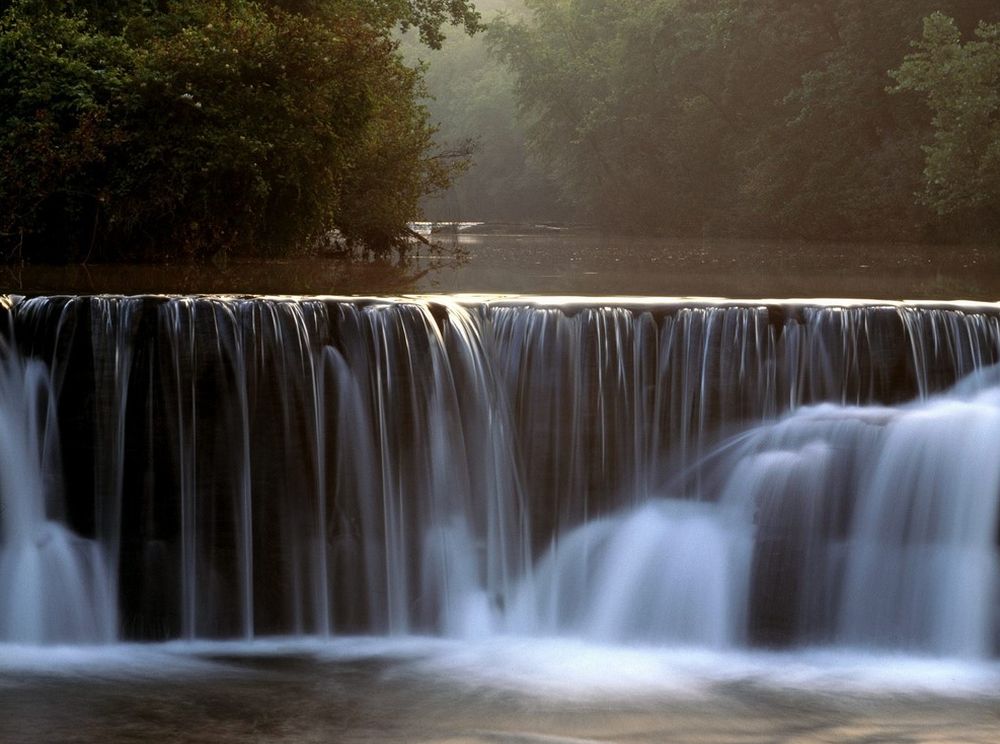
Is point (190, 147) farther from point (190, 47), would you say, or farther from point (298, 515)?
point (298, 515)

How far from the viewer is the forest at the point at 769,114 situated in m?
26.8

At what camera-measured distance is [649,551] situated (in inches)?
384

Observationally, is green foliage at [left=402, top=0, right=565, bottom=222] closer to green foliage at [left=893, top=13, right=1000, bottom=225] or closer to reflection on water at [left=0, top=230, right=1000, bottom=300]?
green foliage at [left=893, top=13, right=1000, bottom=225]

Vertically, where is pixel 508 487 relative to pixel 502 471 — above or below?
below

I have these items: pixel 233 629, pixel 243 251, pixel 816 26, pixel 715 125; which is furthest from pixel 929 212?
pixel 233 629

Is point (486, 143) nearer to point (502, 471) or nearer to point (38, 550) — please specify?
point (502, 471)

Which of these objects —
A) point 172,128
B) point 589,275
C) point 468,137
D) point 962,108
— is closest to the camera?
point 172,128

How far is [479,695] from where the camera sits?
8133 mm

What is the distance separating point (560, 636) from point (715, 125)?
35824 mm

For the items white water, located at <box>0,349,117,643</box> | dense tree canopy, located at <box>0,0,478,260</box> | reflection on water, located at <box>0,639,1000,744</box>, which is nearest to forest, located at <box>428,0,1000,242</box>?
dense tree canopy, located at <box>0,0,478,260</box>

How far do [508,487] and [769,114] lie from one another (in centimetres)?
3222

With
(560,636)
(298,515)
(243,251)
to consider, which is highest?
(243,251)

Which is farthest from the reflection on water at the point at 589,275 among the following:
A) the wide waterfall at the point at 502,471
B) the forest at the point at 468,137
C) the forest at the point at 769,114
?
the forest at the point at 769,114

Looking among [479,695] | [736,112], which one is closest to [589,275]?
[479,695]
